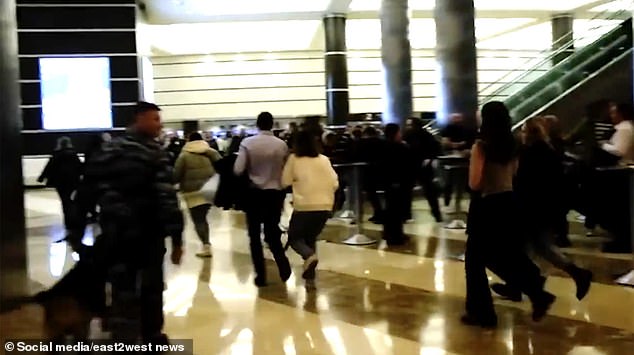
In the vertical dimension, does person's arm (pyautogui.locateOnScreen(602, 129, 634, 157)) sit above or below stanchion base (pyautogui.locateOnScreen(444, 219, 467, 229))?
above

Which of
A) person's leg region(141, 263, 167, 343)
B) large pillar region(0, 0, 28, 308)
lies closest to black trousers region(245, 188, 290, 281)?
→ large pillar region(0, 0, 28, 308)

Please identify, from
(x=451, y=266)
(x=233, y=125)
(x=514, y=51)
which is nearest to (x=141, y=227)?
(x=451, y=266)

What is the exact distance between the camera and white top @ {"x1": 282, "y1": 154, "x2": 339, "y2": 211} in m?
6.84

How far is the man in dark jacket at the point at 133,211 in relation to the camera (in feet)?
13.1

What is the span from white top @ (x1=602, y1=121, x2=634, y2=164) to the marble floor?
1.02 metres

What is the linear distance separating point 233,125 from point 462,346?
2915cm

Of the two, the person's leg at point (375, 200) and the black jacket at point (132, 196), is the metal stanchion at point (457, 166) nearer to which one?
the person's leg at point (375, 200)

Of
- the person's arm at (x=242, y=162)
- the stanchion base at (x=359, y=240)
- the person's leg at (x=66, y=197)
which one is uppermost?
the person's arm at (x=242, y=162)

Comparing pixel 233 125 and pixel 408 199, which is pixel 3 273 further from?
pixel 233 125

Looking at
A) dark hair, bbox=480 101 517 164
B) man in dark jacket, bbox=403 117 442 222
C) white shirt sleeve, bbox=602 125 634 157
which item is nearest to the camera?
dark hair, bbox=480 101 517 164

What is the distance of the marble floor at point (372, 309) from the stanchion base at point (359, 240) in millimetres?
281

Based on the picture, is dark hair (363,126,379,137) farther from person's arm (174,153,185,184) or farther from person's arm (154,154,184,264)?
person's arm (154,154,184,264)

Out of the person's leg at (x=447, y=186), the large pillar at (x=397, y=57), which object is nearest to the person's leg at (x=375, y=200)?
the person's leg at (x=447, y=186)

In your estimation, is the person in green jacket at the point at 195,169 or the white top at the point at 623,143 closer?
the white top at the point at 623,143
